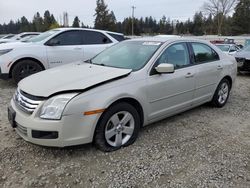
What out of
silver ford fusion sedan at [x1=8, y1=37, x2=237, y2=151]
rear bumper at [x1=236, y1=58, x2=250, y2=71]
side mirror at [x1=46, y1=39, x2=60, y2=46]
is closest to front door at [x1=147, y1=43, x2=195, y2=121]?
silver ford fusion sedan at [x1=8, y1=37, x2=237, y2=151]

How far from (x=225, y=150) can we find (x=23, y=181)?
2.55 meters

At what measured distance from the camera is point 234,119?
4.64m

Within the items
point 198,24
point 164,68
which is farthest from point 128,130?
point 198,24

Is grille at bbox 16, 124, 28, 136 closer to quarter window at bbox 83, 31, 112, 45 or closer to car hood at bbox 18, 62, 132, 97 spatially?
car hood at bbox 18, 62, 132, 97

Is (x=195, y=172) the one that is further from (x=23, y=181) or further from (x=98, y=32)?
(x=98, y=32)

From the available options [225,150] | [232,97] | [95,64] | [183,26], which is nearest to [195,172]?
[225,150]

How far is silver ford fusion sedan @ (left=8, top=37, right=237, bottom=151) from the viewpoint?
9.48 feet

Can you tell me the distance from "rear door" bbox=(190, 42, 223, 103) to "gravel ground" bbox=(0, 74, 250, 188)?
735 millimetres

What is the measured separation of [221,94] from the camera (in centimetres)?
527

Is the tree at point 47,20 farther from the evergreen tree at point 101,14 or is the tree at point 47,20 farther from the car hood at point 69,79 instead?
the car hood at point 69,79

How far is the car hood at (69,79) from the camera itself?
3000mm

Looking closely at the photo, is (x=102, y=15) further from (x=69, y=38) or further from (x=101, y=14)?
(x=69, y=38)

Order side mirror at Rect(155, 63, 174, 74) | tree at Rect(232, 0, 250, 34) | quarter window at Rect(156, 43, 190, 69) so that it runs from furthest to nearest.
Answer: tree at Rect(232, 0, 250, 34) < quarter window at Rect(156, 43, 190, 69) < side mirror at Rect(155, 63, 174, 74)

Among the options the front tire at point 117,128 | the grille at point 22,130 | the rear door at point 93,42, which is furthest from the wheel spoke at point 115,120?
the rear door at point 93,42
